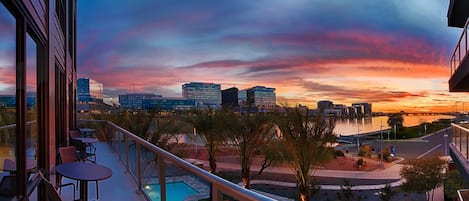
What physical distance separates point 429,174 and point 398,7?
10.8 metres

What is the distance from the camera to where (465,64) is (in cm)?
1231

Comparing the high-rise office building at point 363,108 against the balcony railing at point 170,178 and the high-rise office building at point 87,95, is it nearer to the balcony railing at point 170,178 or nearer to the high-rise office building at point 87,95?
the high-rise office building at point 87,95

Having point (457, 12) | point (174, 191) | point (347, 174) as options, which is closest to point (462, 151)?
point (457, 12)

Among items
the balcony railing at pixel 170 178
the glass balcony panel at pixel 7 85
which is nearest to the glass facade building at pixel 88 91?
the balcony railing at pixel 170 178

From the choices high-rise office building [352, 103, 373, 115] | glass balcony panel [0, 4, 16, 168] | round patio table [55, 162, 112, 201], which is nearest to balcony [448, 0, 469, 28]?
high-rise office building [352, 103, 373, 115]

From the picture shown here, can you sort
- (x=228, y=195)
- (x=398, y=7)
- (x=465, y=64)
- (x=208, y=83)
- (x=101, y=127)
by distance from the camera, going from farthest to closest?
1. (x=208, y=83)
2. (x=398, y=7)
3. (x=101, y=127)
4. (x=465, y=64)
5. (x=228, y=195)

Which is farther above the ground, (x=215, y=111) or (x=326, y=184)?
(x=215, y=111)

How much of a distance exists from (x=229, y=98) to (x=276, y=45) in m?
4.37

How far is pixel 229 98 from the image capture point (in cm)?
2306

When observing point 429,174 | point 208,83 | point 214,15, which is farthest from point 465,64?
point 208,83

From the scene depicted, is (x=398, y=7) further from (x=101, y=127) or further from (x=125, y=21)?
(x=101, y=127)

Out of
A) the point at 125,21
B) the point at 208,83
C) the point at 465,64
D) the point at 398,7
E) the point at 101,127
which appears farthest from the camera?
the point at 208,83

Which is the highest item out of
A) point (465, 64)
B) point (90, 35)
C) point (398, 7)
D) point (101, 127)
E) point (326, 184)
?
point (398, 7)

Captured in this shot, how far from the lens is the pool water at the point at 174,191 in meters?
3.54
